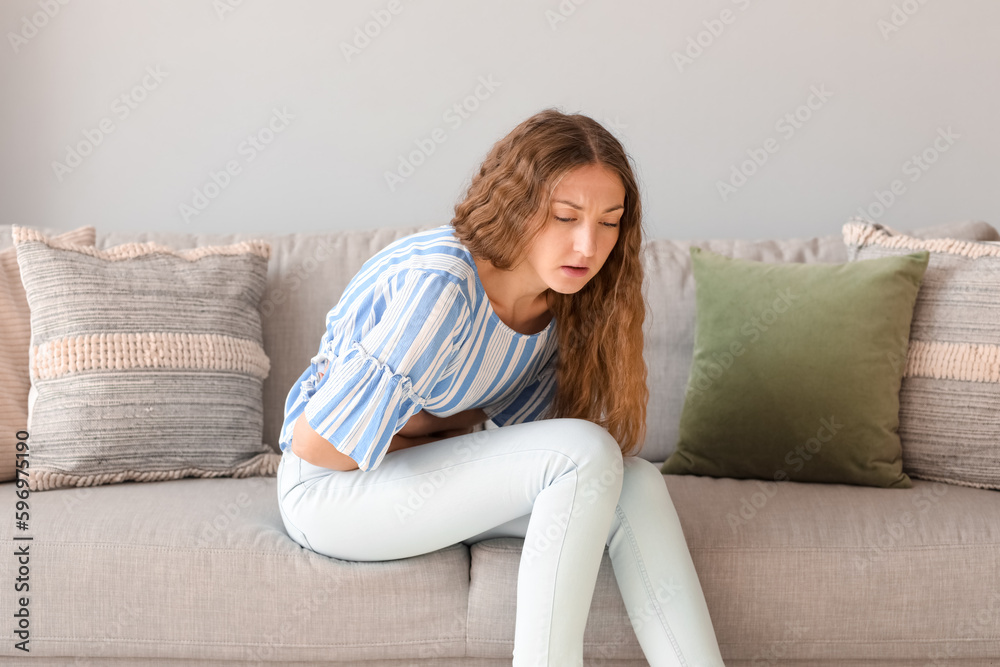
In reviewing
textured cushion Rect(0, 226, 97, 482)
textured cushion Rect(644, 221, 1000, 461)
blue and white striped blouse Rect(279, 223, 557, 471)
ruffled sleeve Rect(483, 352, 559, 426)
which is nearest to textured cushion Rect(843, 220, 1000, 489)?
textured cushion Rect(644, 221, 1000, 461)

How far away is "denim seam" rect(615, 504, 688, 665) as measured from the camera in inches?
44.8

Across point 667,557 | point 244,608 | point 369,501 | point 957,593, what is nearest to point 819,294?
point 957,593

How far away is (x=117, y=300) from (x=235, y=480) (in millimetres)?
418

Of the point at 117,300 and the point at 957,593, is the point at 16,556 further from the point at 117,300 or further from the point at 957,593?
the point at 957,593

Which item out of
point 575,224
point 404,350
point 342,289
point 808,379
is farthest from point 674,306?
point 404,350

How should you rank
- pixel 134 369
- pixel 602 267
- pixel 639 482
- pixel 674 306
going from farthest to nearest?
pixel 674 306
pixel 134 369
pixel 602 267
pixel 639 482

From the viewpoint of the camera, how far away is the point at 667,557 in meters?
1.19

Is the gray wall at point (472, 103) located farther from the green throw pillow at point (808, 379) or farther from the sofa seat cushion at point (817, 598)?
the sofa seat cushion at point (817, 598)

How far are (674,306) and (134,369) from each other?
1.13 metres

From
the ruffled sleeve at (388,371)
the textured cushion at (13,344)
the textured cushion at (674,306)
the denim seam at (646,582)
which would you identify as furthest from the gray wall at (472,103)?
the denim seam at (646,582)

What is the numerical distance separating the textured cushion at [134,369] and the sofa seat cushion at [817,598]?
63cm

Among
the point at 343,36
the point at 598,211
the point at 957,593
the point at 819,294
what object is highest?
the point at 343,36

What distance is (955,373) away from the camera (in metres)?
1.60

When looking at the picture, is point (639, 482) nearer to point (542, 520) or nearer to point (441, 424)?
point (542, 520)
